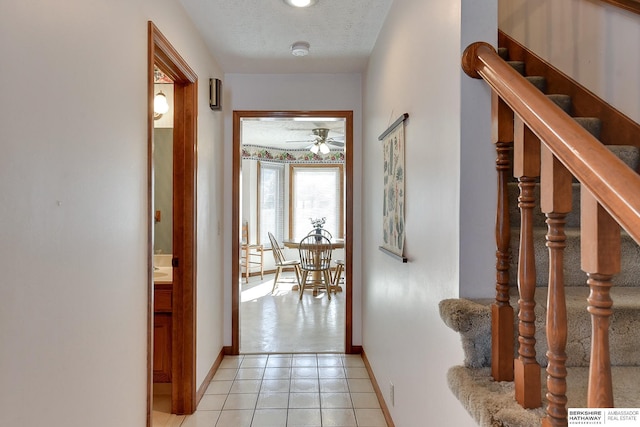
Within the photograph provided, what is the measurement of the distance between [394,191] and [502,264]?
103 centimetres

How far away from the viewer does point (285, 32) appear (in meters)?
2.61

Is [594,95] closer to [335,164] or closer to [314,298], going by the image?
[314,298]

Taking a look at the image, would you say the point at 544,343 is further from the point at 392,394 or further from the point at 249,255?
the point at 249,255

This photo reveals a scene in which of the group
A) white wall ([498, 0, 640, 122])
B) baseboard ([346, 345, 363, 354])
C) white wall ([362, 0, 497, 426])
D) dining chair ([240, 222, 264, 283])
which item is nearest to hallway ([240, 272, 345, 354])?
baseboard ([346, 345, 363, 354])

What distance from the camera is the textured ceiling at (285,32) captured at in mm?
2268

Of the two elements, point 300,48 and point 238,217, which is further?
point 238,217

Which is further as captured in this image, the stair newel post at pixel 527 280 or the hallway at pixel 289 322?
the hallway at pixel 289 322

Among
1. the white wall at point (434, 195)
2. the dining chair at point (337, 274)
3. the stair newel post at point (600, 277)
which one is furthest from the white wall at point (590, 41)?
the dining chair at point (337, 274)

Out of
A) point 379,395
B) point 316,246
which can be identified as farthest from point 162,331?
point 316,246

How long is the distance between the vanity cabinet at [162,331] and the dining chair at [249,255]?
423 cm

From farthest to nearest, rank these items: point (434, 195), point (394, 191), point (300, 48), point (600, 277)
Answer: point (300, 48) → point (394, 191) → point (434, 195) → point (600, 277)

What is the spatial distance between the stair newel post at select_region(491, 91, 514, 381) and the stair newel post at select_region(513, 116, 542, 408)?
A: 4.1 inches

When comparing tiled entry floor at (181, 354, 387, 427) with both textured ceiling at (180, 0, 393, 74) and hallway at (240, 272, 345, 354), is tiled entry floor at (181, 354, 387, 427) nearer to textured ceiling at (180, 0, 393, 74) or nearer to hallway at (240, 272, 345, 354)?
hallway at (240, 272, 345, 354)

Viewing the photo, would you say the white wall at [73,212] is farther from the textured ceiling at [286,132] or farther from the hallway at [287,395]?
the textured ceiling at [286,132]
